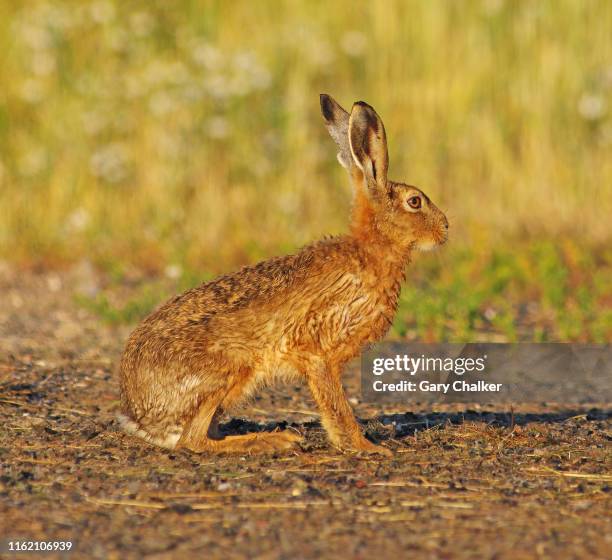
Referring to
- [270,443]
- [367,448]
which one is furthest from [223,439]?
[367,448]

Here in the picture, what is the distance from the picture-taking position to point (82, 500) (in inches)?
182

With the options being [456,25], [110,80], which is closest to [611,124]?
[456,25]

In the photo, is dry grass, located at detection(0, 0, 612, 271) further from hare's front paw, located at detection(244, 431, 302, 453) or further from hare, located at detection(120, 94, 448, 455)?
hare's front paw, located at detection(244, 431, 302, 453)

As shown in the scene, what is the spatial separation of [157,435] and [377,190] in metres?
1.61

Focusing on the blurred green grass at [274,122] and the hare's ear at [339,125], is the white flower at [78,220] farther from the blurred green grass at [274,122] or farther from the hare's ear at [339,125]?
the hare's ear at [339,125]

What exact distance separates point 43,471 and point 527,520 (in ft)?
6.77

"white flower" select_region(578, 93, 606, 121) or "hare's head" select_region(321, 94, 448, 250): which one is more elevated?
"white flower" select_region(578, 93, 606, 121)

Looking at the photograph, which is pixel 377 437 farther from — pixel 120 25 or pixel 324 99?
pixel 120 25

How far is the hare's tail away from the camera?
5363 mm

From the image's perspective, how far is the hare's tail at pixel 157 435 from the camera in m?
5.36

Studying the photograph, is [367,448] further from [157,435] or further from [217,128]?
[217,128]

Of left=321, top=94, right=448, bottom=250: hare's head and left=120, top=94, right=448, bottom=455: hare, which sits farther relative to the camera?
left=321, top=94, right=448, bottom=250: hare's head

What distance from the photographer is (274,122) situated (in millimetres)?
11250

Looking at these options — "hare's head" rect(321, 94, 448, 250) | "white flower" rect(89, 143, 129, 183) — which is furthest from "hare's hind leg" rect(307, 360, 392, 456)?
"white flower" rect(89, 143, 129, 183)
